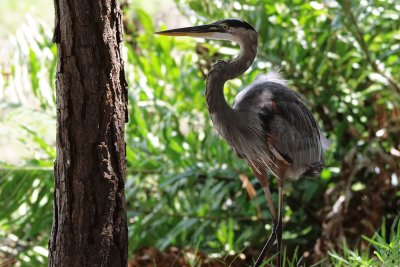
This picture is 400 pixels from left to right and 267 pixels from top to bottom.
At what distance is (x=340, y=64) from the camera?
13.4 feet

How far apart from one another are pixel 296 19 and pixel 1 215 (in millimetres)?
1963

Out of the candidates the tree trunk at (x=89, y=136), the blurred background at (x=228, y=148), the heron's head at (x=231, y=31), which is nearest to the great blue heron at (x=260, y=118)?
the heron's head at (x=231, y=31)

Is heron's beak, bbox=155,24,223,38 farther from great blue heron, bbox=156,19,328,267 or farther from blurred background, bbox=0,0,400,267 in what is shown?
blurred background, bbox=0,0,400,267

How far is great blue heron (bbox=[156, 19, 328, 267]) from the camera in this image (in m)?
2.56

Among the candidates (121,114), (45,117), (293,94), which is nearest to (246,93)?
(293,94)

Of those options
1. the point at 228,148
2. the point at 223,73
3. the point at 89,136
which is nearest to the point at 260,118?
the point at 223,73

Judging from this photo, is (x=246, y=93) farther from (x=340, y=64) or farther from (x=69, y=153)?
(x=340, y=64)

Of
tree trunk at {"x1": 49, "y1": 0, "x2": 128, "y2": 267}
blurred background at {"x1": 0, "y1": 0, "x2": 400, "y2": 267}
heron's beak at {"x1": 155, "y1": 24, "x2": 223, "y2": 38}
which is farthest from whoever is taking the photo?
blurred background at {"x1": 0, "y1": 0, "x2": 400, "y2": 267}

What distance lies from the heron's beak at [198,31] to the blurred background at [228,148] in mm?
1279

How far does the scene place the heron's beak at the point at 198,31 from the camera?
8.21ft

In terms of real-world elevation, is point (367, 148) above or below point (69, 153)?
below

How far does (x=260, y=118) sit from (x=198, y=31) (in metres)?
0.43

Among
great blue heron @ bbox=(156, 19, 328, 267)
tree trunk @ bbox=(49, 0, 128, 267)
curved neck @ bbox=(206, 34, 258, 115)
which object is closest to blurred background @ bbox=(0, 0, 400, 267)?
great blue heron @ bbox=(156, 19, 328, 267)

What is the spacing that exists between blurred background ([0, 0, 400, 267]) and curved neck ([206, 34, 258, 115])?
1188 millimetres
